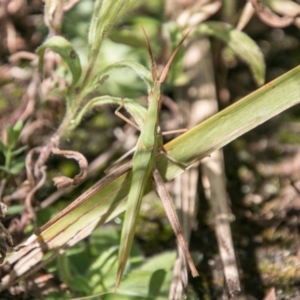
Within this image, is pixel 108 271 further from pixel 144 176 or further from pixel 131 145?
pixel 131 145

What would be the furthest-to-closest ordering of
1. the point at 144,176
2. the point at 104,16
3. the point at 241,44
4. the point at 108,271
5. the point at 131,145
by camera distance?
1. the point at 131,145
2. the point at 241,44
3. the point at 108,271
4. the point at 104,16
5. the point at 144,176

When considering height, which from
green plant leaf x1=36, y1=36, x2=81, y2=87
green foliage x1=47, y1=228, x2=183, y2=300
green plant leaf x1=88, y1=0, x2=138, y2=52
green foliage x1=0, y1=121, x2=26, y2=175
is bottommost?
green foliage x1=47, y1=228, x2=183, y2=300

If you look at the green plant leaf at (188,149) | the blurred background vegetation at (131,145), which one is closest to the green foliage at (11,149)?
the blurred background vegetation at (131,145)

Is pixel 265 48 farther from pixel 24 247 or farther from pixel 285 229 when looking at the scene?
pixel 24 247

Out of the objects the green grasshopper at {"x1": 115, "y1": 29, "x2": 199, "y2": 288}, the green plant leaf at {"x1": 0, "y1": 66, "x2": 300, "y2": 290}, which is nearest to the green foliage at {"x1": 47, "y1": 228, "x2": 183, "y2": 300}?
the green plant leaf at {"x1": 0, "y1": 66, "x2": 300, "y2": 290}

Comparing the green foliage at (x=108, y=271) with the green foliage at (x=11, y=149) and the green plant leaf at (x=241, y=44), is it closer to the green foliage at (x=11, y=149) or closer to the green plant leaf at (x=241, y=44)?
the green foliage at (x=11, y=149)

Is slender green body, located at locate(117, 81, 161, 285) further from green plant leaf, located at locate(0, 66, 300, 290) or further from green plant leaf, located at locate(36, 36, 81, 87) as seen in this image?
green plant leaf, located at locate(36, 36, 81, 87)

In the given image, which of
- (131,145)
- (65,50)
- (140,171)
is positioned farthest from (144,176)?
(131,145)
